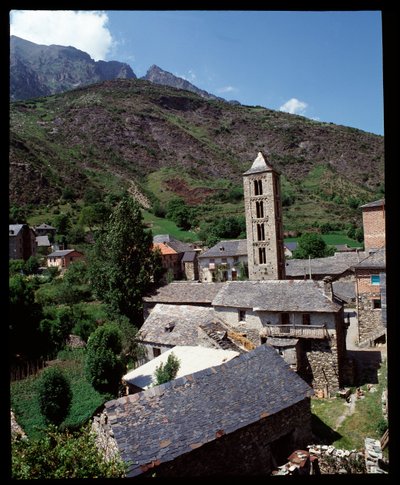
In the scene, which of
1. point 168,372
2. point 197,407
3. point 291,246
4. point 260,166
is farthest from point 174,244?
point 197,407

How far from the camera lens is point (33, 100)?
15288cm

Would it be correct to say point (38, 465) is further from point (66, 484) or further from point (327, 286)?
point (327, 286)

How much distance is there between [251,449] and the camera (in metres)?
10.2

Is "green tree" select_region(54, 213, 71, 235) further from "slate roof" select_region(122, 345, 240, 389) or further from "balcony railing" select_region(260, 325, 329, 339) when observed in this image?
"balcony railing" select_region(260, 325, 329, 339)

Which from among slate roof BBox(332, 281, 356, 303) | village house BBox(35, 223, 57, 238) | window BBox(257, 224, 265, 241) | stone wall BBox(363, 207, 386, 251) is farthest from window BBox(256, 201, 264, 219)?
village house BBox(35, 223, 57, 238)

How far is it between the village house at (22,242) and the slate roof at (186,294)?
87.6ft

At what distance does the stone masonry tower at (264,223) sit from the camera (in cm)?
3538

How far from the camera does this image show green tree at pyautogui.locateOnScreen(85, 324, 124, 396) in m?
18.3

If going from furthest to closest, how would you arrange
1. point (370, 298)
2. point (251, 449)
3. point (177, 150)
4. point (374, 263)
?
point (177, 150), point (370, 298), point (374, 263), point (251, 449)

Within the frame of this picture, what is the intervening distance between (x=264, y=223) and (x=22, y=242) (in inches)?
1416

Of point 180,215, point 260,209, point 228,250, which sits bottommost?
point 228,250

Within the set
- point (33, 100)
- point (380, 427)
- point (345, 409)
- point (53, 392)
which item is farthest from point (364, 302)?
point (33, 100)

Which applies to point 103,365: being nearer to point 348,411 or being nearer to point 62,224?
point 348,411

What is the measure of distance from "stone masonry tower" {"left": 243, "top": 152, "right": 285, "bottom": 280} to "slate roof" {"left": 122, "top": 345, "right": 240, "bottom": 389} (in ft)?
55.3
